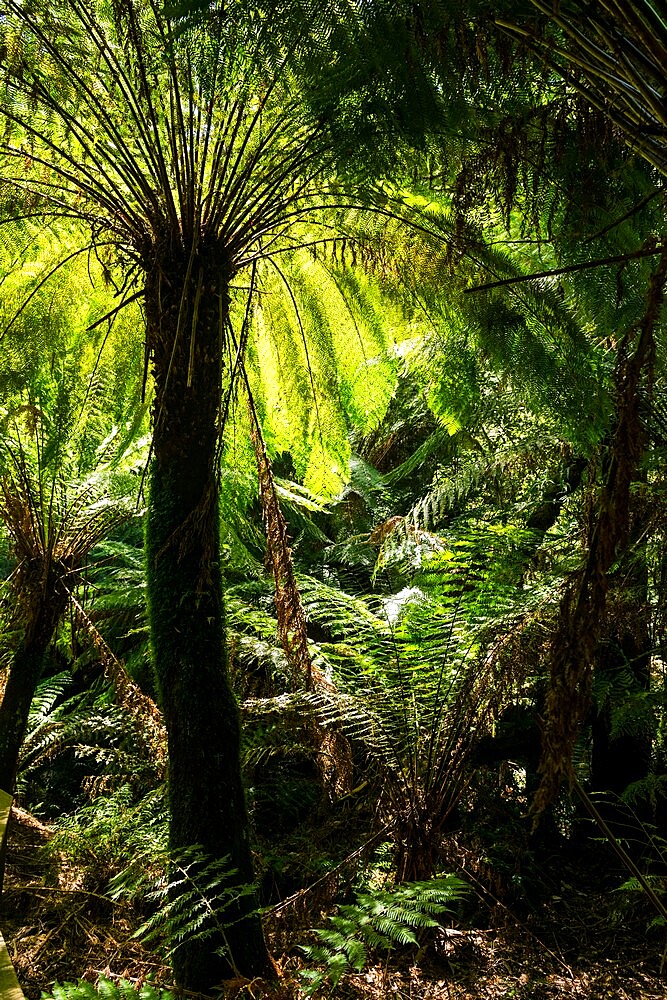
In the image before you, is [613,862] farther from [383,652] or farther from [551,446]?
[551,446]

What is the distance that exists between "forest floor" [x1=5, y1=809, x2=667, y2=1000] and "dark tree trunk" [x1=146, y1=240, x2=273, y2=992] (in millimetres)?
367

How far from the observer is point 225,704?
5.92 ft

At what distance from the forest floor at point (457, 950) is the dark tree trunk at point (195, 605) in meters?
0.37

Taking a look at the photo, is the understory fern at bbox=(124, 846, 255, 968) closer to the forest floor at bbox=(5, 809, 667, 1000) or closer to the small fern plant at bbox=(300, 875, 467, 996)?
the small fern plant at bbox=(300, 875, 467, 996)

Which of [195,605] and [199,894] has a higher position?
[195,605]

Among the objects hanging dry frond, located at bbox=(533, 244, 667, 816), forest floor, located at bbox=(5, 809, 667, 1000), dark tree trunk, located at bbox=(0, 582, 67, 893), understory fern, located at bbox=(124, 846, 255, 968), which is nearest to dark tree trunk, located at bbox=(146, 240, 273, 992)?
understory fern, located at bbox=(124, 846, 255, 968)

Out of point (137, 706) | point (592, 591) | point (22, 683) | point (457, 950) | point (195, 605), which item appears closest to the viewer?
point (592, 591)

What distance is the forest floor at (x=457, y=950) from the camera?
84.2 inches

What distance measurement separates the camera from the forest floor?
2.14 meters

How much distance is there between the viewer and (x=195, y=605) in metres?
1.79

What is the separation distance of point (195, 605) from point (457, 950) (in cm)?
156

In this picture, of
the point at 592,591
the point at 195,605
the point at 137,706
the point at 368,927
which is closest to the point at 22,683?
the point at 137,706

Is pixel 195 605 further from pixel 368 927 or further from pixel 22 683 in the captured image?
pixel 22 683

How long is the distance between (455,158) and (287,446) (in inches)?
65.9
